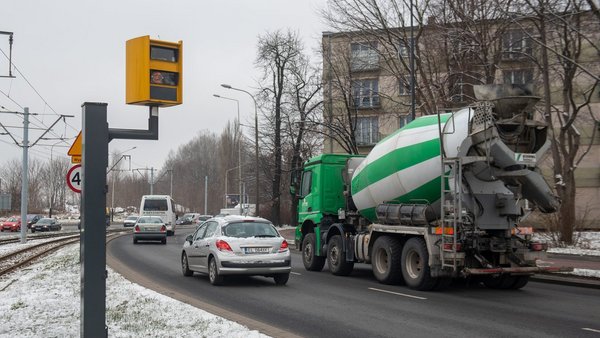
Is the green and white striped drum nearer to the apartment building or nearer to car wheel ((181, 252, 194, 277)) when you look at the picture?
the apartment building

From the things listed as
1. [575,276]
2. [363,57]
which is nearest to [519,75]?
[363,57]

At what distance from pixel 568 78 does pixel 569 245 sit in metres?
6.73

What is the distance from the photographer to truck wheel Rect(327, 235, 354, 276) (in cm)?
1762

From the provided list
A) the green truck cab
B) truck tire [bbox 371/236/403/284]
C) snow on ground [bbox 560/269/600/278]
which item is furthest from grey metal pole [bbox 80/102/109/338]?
snow on ground [bbox 560/269/600/278]

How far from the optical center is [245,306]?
1183 cm

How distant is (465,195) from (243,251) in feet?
16.6

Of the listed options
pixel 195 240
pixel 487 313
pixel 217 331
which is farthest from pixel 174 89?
pixel 195 240

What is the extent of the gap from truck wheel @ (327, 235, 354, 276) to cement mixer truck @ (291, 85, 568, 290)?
1785mm

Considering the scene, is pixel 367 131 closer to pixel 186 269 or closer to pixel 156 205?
pixel 156 205

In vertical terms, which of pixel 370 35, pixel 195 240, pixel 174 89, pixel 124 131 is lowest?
pixel 195 240

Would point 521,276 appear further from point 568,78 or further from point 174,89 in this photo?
point 568,78

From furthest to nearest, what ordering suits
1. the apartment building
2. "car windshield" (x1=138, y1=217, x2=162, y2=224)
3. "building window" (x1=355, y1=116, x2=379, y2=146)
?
"building window" (x1=355, y1=116, x2=379, y2=146), "car windshield" (x1=138, y1=217, x2=162, y2=224), the apartment building

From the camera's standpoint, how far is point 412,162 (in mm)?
Answer: 14523

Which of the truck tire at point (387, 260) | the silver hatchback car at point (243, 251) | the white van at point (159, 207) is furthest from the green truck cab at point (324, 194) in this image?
the white van at point (159, 207)
